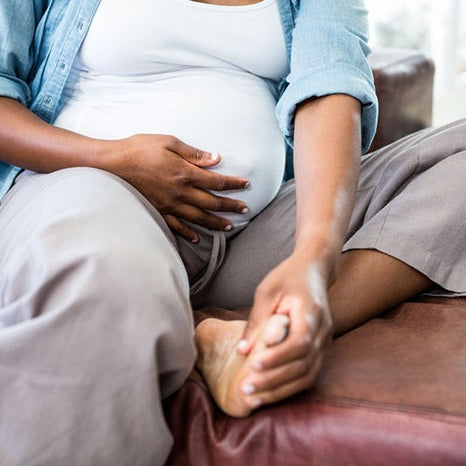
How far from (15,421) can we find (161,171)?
1.17 feet

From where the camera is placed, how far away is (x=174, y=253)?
78 centimetres

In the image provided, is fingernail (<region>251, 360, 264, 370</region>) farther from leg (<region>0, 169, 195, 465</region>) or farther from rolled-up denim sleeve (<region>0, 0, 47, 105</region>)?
rolled-up denim sleeve (<region>0, 0, 47, 105</region>)

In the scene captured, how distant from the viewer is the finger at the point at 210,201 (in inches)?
37.1

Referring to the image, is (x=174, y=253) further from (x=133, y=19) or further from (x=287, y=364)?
A: (x=133, y=19)

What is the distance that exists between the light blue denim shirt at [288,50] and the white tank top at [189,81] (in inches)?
0.9

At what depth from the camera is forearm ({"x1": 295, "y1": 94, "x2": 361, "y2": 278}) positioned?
0.78 meters

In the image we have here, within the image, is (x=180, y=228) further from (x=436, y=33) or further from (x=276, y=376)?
(x=436, y=33)

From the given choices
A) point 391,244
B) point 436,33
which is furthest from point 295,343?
point 436,33

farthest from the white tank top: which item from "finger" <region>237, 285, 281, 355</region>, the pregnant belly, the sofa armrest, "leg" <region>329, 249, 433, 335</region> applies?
the sofa armrest

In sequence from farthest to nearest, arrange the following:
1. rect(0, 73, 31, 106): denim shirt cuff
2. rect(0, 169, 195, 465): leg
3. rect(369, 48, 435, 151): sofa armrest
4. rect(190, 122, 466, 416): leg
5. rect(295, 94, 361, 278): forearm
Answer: rect(369, 48, 435, 151): sofa armrest → rect(0, 73, 31, 106): denim shirt cuff → rect(190, 122, 466, 416): leg → rect(295, 94, 361, 278): forearm → rect(0, 169, 195, 465): leg

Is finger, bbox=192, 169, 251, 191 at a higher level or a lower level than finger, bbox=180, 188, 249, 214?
higher

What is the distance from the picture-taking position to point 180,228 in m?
0.95

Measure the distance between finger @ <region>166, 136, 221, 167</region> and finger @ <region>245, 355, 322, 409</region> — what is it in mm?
336

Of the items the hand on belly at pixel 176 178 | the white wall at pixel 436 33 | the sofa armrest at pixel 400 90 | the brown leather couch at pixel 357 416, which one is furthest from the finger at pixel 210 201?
the white wall at pixel 436 33
